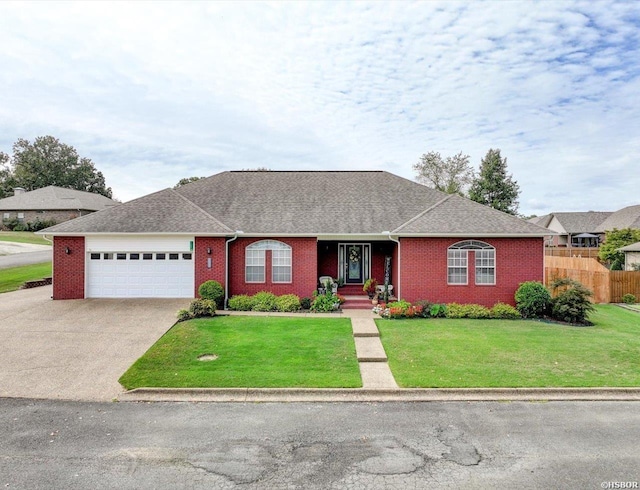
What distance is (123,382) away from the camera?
882 centimetres

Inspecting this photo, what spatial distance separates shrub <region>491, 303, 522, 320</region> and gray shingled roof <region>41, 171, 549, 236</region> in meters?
2.98

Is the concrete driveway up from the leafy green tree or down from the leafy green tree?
down

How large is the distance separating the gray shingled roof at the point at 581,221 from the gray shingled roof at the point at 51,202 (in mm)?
55114

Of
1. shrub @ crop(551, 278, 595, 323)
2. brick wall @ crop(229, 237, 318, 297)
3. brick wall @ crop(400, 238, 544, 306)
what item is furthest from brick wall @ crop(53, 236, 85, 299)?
shrub @ crop(551, 278, 595, 323)

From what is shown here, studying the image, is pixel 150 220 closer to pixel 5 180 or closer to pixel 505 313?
pixel 505 313

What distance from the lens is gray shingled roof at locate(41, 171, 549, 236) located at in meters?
17.1

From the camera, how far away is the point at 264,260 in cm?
1755

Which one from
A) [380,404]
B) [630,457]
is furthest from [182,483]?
[630,457]

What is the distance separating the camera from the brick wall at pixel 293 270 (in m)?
17.4

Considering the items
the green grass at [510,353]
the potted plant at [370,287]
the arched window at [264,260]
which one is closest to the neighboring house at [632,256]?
the green grass at [510,353]

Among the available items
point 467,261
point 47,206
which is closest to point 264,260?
point 467,261

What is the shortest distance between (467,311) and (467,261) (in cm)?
218

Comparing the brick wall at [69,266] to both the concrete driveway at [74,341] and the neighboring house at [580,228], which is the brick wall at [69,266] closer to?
the concrete driveway at [74,341]

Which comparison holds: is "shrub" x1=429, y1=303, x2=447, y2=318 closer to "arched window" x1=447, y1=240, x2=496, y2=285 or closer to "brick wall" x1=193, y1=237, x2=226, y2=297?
"arched window" x1=447, y1=240, x2=496, y2=285
